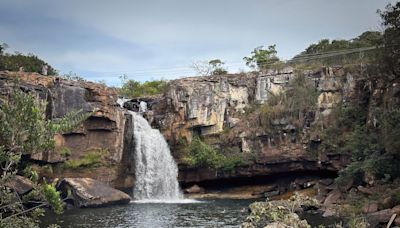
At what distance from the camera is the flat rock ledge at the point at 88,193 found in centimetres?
3644

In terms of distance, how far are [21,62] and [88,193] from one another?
28201 millimetres

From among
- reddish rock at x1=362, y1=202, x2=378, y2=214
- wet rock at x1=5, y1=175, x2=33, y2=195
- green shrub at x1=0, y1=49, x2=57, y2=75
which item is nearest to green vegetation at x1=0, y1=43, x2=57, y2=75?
green shrub at x1=0, y1=49, x2=57, y2=75

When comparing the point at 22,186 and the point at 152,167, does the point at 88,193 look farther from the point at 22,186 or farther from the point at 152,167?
the point at 152,167

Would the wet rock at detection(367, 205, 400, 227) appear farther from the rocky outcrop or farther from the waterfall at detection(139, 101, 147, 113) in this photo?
the waterfall at detection(139, 101, 147, 113)

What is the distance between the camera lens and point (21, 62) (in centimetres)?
5834

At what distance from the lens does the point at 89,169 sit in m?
44.1

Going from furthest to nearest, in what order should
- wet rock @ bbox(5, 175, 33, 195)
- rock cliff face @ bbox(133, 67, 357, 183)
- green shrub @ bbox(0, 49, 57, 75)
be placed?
1. green shrub @ bbox(0, 49, 57, 75)
2. rock cliff face @ bbox(133, 67, 357, 183)
3. wet rock @ bbox(5, 175, 33, 195)

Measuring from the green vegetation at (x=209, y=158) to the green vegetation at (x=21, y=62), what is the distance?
2285 centimetres

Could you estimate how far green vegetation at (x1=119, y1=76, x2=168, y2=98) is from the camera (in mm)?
70625

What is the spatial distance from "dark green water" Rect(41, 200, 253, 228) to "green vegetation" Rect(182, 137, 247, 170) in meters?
8.73

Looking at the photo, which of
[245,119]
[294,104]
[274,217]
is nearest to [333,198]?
[294,104]

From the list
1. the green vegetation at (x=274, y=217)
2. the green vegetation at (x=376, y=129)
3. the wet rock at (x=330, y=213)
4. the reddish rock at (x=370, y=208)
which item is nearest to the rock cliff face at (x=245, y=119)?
the green vegetation at (x=376, y=129)

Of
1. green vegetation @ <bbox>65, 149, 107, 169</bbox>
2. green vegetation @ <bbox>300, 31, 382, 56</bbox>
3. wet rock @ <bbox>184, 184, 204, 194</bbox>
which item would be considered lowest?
wet rock @ <bbox>184, 184, 204, 194</bbox>

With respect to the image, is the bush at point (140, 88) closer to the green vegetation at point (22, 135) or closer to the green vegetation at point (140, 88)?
the green vegetation at point (140, 88)
